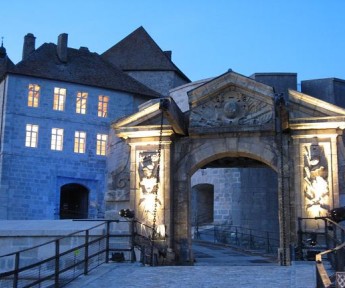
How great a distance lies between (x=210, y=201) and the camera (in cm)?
3081

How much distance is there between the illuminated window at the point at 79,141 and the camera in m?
37.2

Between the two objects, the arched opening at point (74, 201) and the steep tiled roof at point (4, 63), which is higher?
the steep tiled roof at point (4, 63)

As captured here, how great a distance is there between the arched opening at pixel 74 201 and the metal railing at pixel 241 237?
11.7 meters

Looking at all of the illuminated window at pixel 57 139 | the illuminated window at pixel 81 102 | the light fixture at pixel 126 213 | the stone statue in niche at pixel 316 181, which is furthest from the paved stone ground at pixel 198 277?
the illuminated window at pixel 81 102

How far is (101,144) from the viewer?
3816cm

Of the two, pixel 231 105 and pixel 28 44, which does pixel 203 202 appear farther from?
pixel 28 44

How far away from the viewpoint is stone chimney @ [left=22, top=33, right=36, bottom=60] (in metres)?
41.3

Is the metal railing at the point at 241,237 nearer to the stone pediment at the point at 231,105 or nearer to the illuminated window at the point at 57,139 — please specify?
the stone pediment at the point at 231,105

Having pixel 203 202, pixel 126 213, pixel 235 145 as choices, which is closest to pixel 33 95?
pixel 203 202

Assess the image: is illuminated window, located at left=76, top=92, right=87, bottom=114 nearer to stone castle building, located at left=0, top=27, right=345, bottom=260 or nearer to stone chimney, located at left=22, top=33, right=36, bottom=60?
stone castle building, located at left=0, top=27, right=345, bottom=260

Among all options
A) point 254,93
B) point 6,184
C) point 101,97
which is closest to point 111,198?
point 254,93

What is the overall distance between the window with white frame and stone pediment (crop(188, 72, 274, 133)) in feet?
75.2

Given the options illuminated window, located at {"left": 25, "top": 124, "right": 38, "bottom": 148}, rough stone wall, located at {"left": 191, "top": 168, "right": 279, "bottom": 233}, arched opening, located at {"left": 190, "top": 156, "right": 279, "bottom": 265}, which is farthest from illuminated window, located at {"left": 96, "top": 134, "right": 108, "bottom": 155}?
rough stone wall, located at {"left": 191, "top": 168, "right": 279, "bottom": 233}

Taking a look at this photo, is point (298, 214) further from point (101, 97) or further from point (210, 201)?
point (101, 97)
